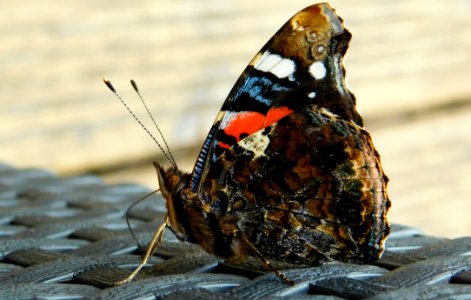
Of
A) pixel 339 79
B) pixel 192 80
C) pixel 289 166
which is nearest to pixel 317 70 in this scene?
pixel 339 79

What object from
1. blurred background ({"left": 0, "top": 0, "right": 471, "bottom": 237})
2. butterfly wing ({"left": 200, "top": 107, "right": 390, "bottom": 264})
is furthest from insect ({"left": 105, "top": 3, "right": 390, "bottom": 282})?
blurred background ({"left": 0, "top": 0, "right": 471, "bottom": 237})

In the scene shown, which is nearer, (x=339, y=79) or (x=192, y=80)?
(x=339, y=79)

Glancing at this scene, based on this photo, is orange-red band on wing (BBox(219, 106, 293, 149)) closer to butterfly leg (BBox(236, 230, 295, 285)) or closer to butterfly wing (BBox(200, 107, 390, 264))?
butterfly wing (BBox(200, 107, 390, 264))

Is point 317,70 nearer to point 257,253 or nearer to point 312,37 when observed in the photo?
point 312,37

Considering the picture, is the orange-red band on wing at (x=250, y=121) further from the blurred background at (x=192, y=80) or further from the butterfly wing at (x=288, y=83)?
the blurred background at (x=192, y=80)

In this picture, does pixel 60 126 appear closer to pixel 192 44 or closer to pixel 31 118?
pixel 31 118

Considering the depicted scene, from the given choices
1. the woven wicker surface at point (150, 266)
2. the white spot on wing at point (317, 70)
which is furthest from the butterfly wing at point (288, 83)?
the woven wicker surface at point (150, 266)
